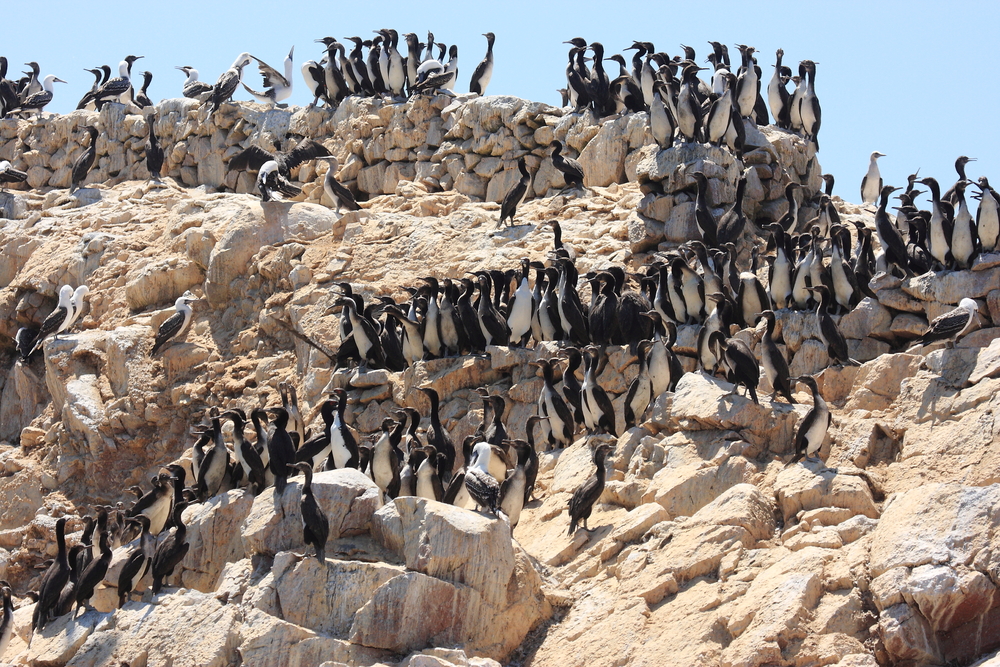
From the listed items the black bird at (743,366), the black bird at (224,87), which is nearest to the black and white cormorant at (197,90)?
the black bird at (224,87)

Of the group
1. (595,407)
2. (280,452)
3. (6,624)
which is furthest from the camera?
(595,407)

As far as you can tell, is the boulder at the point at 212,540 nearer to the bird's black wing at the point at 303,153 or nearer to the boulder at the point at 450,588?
the boulder at the point at 450,588

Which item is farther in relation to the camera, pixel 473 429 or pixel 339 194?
pixel 339 194

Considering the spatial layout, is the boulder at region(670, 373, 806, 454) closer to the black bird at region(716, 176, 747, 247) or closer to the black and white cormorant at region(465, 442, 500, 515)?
the black and white cormorant at region(465, 442, 500, 515)

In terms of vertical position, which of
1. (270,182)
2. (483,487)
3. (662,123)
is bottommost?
(483,487)

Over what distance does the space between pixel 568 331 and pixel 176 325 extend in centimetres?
714

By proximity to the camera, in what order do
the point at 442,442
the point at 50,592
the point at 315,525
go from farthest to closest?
the point at 442,442, the point at 50,592, the point at 315,525

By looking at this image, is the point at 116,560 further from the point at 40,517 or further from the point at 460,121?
the point at 460,121

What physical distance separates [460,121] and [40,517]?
11326 mm

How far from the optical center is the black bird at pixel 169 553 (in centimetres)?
1137

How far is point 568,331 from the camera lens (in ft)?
51.4

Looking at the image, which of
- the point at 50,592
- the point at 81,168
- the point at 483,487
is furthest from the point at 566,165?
the point at 81,168

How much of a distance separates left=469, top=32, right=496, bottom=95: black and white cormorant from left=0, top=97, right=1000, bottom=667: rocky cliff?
1517mm

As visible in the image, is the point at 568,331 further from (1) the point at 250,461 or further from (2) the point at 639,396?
(1) the point at 250,461
